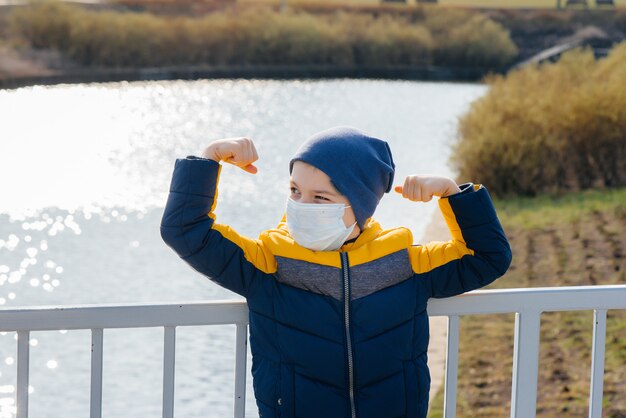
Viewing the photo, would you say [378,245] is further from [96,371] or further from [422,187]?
[96,371]

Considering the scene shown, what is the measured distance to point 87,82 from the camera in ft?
107

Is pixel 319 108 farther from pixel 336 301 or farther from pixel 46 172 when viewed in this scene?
pixel 336 301

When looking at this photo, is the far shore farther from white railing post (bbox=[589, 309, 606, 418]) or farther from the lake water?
white railing post (bbox=[589, 309, 606, 418])

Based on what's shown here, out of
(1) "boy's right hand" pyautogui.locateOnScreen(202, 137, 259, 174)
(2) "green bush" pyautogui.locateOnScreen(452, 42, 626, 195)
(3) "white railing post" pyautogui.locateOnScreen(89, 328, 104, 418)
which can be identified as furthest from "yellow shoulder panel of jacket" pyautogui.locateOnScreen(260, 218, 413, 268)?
(2) "green bush" pyautogui.locateOnScreen(452, 42, 626, 195)

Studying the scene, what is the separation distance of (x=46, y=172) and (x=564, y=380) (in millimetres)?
11793

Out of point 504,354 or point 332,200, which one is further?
point 504,354

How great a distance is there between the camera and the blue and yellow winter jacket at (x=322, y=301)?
219cm

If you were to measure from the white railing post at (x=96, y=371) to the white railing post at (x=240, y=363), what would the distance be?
0.90 feet

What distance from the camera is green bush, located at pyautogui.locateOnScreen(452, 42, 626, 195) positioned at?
13195 millimetres

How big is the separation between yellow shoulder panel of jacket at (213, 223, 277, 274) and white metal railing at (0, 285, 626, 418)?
118 mm

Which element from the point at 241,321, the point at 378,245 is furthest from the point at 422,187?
the point at 241,321

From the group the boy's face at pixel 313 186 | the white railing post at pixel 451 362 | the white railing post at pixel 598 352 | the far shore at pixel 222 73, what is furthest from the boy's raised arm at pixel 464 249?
the far shore at pixel 222 73

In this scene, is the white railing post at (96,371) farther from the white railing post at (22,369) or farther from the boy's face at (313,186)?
the boy's face at (313,186)

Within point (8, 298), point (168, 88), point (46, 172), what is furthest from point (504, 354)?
point (168, 88)
